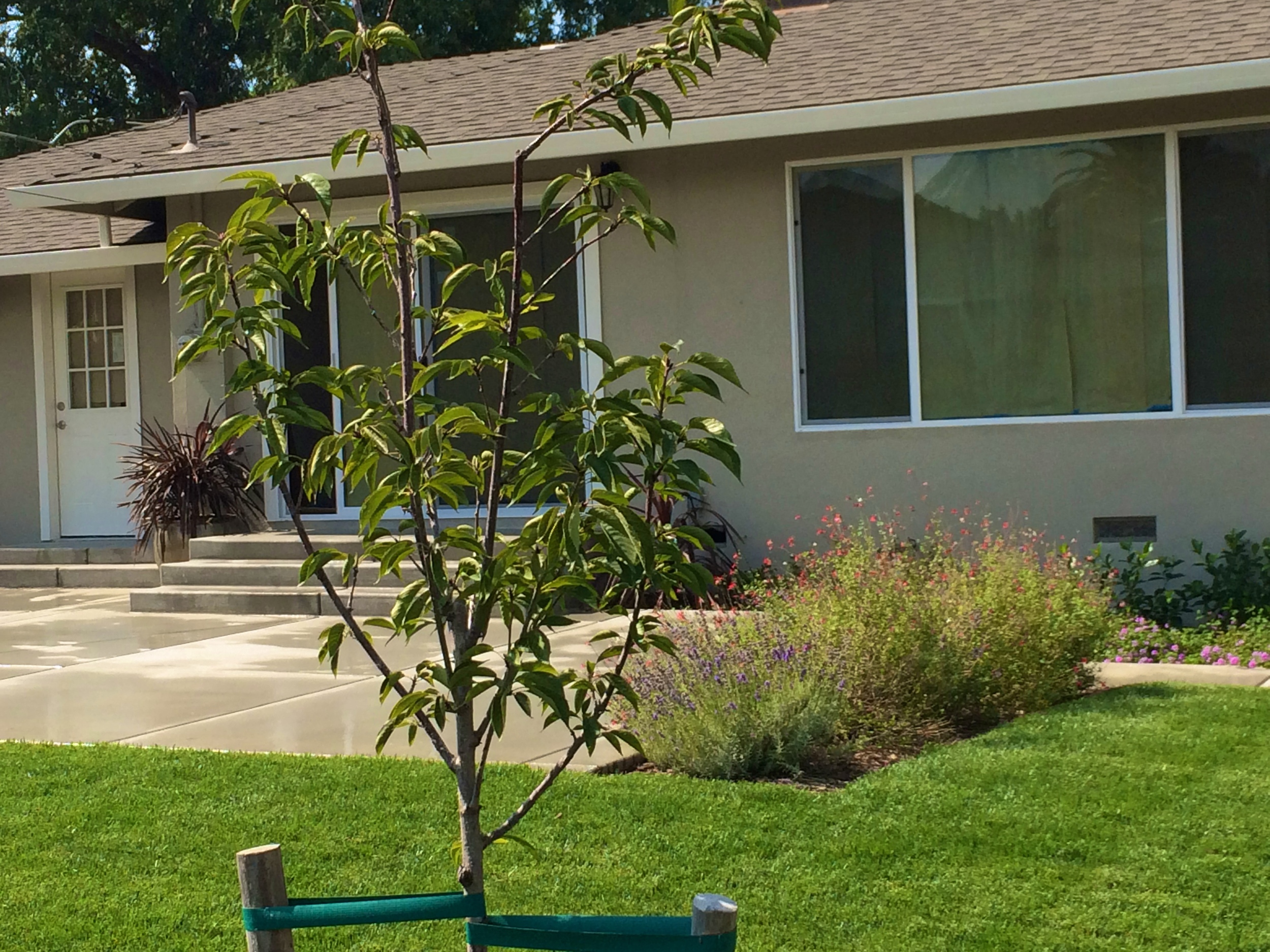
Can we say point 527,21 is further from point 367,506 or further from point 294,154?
point 367,506

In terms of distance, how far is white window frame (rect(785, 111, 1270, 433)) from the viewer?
32.1 feet

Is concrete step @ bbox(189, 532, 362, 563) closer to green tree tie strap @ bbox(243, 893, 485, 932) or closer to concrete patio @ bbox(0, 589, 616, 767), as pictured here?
concrete patio @ bbox(0, 589, 616, 767)

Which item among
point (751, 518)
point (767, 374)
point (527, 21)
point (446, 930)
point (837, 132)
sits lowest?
point (446, 930)

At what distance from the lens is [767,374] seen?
10852mm

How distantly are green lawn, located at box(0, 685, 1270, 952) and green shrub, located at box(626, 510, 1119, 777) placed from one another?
0.32 m

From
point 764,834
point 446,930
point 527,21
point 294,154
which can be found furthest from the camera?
point 527,21

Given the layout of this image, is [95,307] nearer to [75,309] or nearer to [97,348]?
[75,309]

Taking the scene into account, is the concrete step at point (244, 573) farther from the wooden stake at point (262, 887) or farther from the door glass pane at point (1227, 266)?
the wooden stake at point (262, 887)

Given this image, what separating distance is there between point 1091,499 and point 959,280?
1.83 m

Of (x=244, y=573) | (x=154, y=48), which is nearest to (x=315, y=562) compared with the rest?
(x=244, y=573)

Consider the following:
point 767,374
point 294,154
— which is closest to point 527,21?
point 294,154

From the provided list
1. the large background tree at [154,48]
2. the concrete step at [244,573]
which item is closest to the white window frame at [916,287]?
the concrete step at [244,573]

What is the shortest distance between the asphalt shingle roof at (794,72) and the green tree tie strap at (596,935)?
27.1 ft

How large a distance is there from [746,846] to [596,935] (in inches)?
89.4
